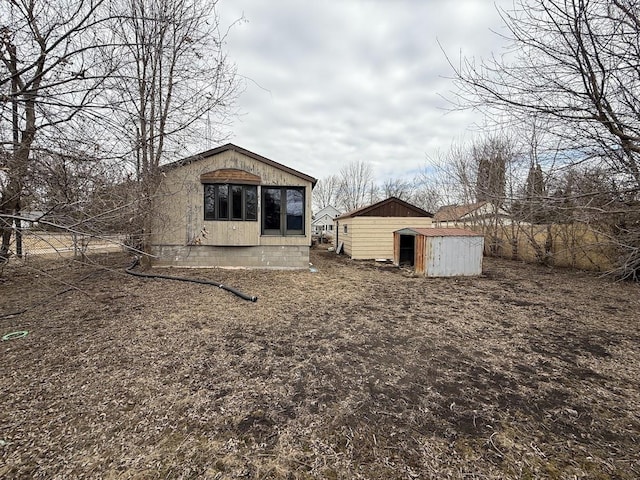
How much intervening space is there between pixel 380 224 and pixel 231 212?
6.38 metres

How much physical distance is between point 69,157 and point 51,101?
1.96 feet

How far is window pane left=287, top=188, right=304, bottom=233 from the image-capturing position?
30.0 ft

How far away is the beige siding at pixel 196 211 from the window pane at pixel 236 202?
0.24m

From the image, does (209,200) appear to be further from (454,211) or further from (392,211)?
(454,211)

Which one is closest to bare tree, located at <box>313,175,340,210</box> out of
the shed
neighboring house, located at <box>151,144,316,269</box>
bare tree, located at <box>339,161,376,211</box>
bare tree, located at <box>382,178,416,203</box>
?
bare tree, located at <box>339,161,376,211</box>

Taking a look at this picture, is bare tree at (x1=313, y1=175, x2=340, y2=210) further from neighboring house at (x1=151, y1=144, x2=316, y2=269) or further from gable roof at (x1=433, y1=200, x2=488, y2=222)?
neighboring house at (x1=151, y1=144, x2=316, y2=269)

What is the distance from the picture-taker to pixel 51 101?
8.63 ft

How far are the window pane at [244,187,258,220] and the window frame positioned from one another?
210 mm

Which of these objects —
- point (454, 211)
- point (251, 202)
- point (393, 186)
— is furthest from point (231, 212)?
point (393, 186)

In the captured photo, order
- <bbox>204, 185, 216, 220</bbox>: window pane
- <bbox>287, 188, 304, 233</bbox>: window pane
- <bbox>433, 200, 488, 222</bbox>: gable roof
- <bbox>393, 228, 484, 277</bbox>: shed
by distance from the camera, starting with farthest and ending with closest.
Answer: <bbox>433, 200, 488, 222</bbox>: gable roof → <bbox>287, 188, 304, 233</bbox>: window pane → <bbox>204, 185, 216, 220</bbox>: window pane → <bbox>393, 228, 484, 277</bbox>: shed

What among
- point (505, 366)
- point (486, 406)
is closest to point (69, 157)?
point (486, 406)

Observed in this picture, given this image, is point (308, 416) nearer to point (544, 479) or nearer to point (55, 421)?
point (544, 479)

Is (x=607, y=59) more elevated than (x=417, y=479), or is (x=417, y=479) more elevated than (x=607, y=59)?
(x=607, y=59)

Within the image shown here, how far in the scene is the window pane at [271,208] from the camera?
29.7 feet
